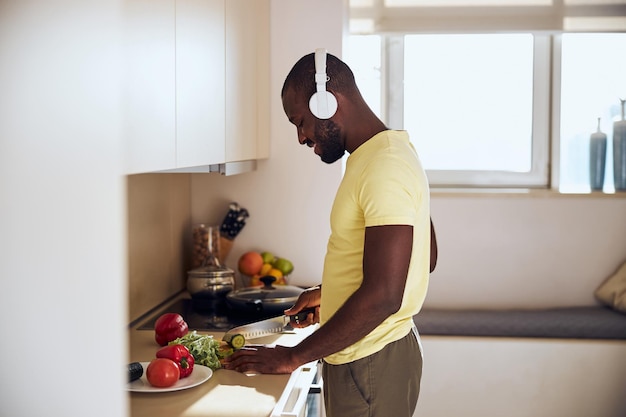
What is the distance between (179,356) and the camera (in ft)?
6.54

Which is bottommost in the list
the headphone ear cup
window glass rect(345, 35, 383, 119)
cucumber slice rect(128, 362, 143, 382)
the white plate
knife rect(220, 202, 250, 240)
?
the white plate

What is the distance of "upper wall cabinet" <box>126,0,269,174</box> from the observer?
1.69 metres

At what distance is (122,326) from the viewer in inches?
19.6

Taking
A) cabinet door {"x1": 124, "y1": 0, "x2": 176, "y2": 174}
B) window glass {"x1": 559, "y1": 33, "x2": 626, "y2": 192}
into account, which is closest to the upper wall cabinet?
cabinet door {"x1": 124, "y1": 0, "x2": 176, "y2": 174}

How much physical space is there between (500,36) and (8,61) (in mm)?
3793

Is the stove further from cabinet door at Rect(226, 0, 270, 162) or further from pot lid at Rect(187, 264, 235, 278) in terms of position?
cabinet door at Rect(226, 0, 270, 162)

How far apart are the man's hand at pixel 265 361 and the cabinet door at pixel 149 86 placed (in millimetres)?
477

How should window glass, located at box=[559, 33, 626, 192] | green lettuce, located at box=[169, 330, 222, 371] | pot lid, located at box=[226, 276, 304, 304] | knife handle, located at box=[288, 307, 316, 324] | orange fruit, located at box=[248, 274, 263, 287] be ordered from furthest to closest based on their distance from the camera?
window glass, located at box=[559, 33, 626, 192] < orange fruit, located at box=[248, 274, 263, 287] < pot lid, located at box=[226, 276, 304, 304] < knife handle, located at box=[288, 307, 316, 324] < green lettuce, located at box=[169, 330, 222, 371]

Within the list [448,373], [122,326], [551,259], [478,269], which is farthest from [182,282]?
[122,326]

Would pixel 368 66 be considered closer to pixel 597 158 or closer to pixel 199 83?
pixel 597 158

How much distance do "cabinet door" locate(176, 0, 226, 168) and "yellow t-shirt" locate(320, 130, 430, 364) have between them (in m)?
0.49

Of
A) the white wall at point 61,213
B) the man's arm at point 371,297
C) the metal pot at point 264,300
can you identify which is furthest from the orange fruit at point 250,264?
the white wall at point 61,213

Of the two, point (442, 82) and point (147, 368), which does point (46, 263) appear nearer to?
point (147, 368)

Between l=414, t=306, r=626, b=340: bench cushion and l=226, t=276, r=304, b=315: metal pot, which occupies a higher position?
l=226, t=276, r=304, b=315: metal pot
